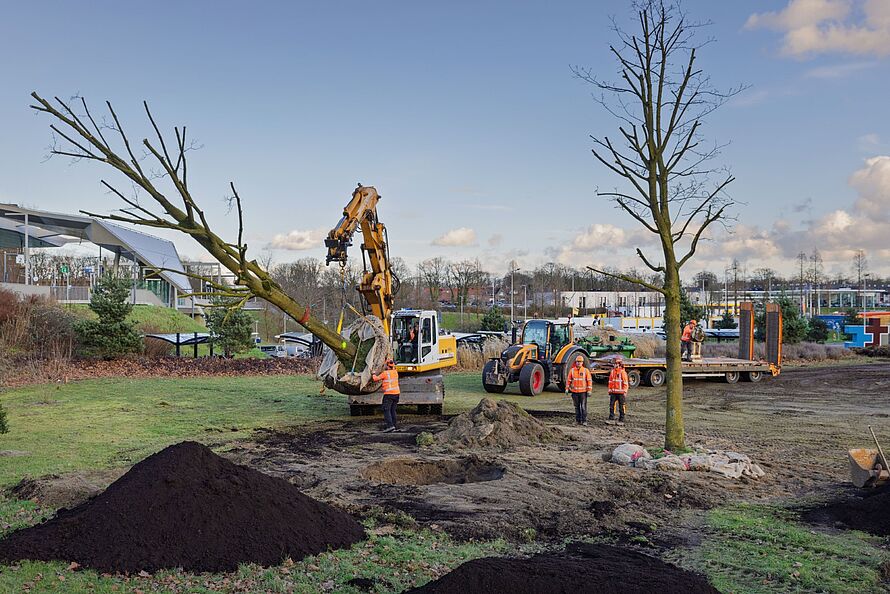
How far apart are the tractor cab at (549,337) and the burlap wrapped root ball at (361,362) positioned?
1015cm

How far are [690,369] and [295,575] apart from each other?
2147 cm

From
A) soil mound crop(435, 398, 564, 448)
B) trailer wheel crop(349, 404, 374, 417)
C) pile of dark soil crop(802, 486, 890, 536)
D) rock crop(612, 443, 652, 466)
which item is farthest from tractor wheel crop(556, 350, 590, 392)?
pile of dark soil crop(802, 486, 890, 536)

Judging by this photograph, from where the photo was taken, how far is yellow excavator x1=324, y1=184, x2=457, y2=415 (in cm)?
1637

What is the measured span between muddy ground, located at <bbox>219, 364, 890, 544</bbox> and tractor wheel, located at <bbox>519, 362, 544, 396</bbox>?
3.48 m

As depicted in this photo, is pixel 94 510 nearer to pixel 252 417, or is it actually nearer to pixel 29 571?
pixel 29 571

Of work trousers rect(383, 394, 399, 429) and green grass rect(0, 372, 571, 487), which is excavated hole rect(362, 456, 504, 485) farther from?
green grass rect(0, 372, 571, 487)

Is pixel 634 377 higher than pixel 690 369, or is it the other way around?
pixel 690 369

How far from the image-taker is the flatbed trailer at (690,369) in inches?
984

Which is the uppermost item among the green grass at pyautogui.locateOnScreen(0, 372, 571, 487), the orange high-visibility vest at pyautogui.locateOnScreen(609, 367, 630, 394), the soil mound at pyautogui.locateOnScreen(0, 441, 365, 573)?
the orange high-visibility vest at pyautogui.locateOnScreen(609, 367, 630, 394)

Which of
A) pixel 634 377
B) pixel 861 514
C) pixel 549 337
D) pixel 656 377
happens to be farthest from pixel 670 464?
pixel 656 377

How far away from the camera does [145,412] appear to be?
17.5 m

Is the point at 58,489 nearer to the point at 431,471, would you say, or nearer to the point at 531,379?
the point at 431,471

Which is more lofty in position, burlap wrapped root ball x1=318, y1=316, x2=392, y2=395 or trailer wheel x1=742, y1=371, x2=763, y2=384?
burlap wrapped root ball x1=318, y1=316, x2=392, y2=395

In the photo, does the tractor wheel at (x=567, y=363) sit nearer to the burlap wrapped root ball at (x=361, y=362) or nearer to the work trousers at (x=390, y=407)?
the work trousers at (x=390, y=407)
